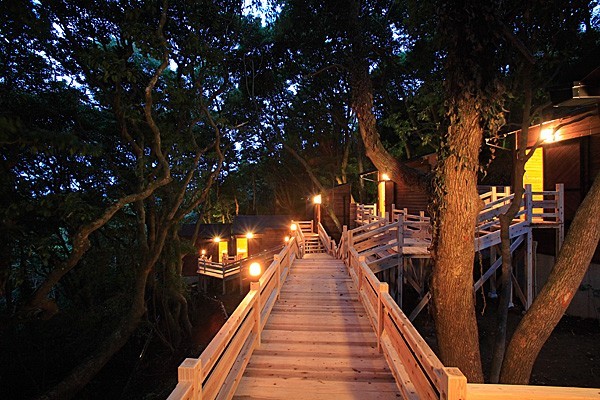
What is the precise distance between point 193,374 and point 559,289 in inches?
214

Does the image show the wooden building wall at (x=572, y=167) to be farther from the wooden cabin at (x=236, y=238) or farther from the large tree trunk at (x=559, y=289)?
the wooden cabin at (x=236, y=238)

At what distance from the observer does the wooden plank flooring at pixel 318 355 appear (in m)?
4.13

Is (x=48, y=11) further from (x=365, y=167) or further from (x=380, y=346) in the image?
(x=365, y=167)

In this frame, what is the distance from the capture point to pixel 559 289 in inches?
185

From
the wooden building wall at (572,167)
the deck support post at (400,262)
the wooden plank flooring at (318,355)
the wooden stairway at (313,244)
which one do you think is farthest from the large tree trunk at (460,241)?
the wooden stairway at (313,244)

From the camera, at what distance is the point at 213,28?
41.6 feet

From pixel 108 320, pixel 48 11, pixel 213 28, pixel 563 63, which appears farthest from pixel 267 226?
pixel 563 63

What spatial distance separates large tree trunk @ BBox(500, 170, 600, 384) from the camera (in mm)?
4578

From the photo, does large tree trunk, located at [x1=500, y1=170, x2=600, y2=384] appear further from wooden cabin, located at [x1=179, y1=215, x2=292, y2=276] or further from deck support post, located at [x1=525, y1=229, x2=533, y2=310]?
wooden cabin, located at [x1=179, y1=215, x2=292, y2=276]

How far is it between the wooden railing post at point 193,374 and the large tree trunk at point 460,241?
398 centimetres

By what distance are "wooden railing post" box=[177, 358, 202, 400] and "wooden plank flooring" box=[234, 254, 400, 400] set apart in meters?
1.33

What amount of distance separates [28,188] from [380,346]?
13.3 m

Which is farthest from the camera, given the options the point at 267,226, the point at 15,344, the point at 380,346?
the point at 267,226

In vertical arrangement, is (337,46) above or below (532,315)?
above
